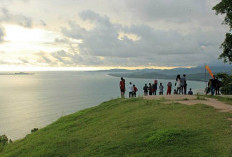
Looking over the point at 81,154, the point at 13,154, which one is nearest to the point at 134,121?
the point at 81,154

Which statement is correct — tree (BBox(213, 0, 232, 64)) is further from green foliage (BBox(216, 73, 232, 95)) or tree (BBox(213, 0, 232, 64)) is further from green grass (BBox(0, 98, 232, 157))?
green foliage (BBox(216, 73, 232, 95))

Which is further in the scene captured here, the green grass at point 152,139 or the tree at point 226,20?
the tree at point 226,20

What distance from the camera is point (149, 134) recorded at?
29.2 ft

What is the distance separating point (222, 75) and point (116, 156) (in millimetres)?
35069

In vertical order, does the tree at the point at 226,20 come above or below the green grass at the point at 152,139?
above

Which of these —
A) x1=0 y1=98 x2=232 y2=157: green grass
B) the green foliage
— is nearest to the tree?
x1=0 y1=98 x2=232 y2=157: green grass

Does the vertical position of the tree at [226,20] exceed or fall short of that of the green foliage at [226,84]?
it exceeds it

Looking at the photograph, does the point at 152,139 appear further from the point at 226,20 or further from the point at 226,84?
the point at 226,84

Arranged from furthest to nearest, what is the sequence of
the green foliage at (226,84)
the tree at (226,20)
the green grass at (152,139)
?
1. the green foliage at (226,84)
2. the tree at (226,20)
3. the green grass at (152,139)

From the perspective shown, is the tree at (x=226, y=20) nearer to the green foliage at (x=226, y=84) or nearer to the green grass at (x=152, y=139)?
the green grass at (x=152, y=139)

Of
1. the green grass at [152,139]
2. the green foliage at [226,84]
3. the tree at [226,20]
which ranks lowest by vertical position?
the green grass at [152,139]

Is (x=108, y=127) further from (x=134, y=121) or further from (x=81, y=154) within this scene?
(x=81, y=154)

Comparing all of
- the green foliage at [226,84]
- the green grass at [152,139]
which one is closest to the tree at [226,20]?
the green grass at [152,139]

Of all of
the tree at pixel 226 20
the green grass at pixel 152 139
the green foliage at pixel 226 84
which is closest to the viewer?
the green grass at pixel 152 139
